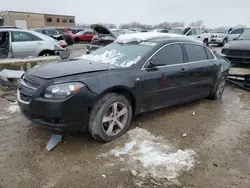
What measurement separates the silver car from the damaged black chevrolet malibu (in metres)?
4.87

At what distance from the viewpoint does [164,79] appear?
4.38 m

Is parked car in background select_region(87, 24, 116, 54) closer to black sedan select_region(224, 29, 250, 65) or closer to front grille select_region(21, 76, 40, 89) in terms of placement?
black sedan select_region(224, 29, 250, 65)

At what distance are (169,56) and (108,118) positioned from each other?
1.72m

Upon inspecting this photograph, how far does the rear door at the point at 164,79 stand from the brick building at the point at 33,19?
46446 mm

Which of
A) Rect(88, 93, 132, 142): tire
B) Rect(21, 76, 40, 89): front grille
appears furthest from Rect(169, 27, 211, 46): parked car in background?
Rect(21, 76, 40, 89): front grille

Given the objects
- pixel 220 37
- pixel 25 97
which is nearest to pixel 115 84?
pixel 25 97

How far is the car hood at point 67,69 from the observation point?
11.6 ft

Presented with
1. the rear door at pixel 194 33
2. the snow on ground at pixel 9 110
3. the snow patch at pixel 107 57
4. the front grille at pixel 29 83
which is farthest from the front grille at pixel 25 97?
the rear door at pixel 194 33

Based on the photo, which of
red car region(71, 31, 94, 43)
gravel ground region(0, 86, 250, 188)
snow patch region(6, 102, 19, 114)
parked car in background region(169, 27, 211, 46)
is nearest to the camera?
gravel ground region(0, 86, 250, 188)

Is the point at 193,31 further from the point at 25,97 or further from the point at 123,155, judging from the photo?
the point at 25,97

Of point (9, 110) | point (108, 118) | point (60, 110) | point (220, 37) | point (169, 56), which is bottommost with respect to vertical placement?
point (9, 110)

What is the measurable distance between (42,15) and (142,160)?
61.3m

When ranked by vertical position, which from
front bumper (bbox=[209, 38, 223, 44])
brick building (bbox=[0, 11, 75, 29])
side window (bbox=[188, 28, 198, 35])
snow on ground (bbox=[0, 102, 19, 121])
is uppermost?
side window (bbox=[188, 28, 198, 35])

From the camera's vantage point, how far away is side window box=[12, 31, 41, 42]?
880 centimetres
